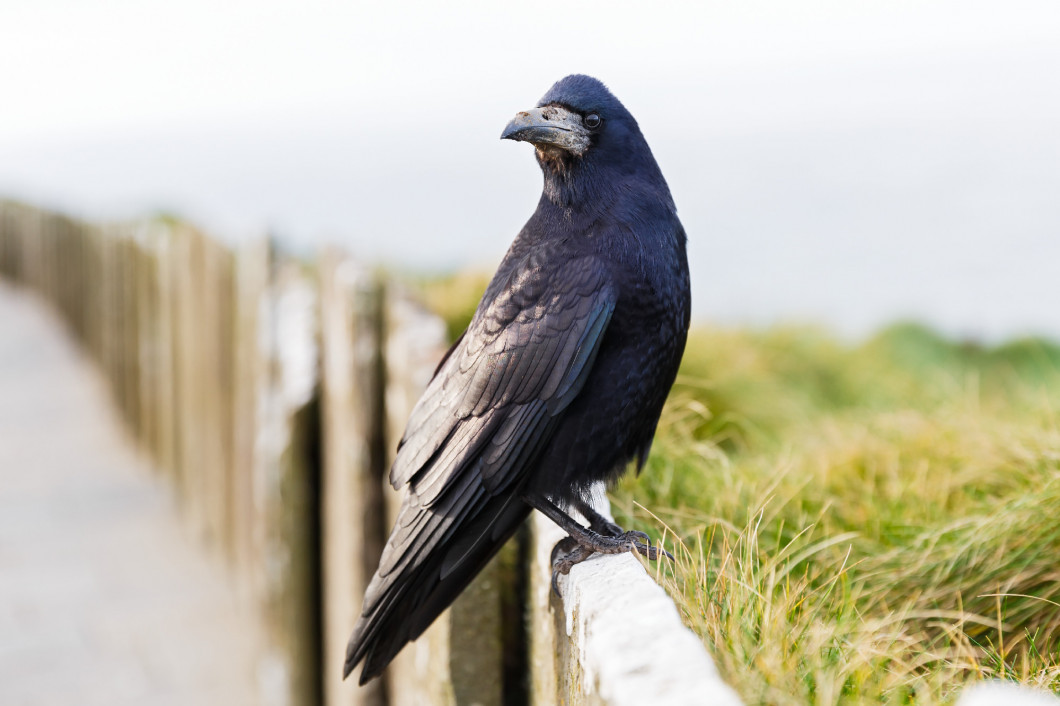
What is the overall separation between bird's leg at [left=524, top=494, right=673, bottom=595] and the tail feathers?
93 mm

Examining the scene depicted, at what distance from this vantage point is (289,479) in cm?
400

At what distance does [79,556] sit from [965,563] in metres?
5.57

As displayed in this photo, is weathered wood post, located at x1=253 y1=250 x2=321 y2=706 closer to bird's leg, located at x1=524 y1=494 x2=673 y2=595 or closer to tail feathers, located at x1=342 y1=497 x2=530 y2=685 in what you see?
tail feathers, located at x1=342 y1=497 x2=530 y2=685

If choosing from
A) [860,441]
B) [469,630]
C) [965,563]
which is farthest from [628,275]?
[860,441]

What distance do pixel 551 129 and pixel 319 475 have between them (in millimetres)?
2294

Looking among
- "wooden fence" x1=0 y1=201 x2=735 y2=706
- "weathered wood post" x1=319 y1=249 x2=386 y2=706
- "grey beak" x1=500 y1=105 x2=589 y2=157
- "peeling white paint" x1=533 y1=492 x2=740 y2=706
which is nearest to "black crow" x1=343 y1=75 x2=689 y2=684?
"grey beak" x1=500 y1=105 x2=589 y2=157

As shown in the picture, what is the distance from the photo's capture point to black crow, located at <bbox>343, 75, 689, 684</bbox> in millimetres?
2236

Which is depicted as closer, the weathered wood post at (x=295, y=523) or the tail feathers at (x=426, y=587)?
the tail feathers at (x=426, y=587)

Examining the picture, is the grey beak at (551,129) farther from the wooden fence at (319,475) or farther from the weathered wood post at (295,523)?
the weathered wood post at (295,523)

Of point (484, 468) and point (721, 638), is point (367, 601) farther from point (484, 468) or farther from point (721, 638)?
point (721, 638)

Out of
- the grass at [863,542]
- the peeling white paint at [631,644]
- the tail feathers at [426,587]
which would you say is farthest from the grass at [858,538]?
the tail feathers at [426,587]

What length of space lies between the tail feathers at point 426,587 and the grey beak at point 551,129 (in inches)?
30.5

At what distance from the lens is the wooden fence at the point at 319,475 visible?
2660 millimetres

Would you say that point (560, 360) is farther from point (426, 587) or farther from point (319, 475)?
point (319, 475)
